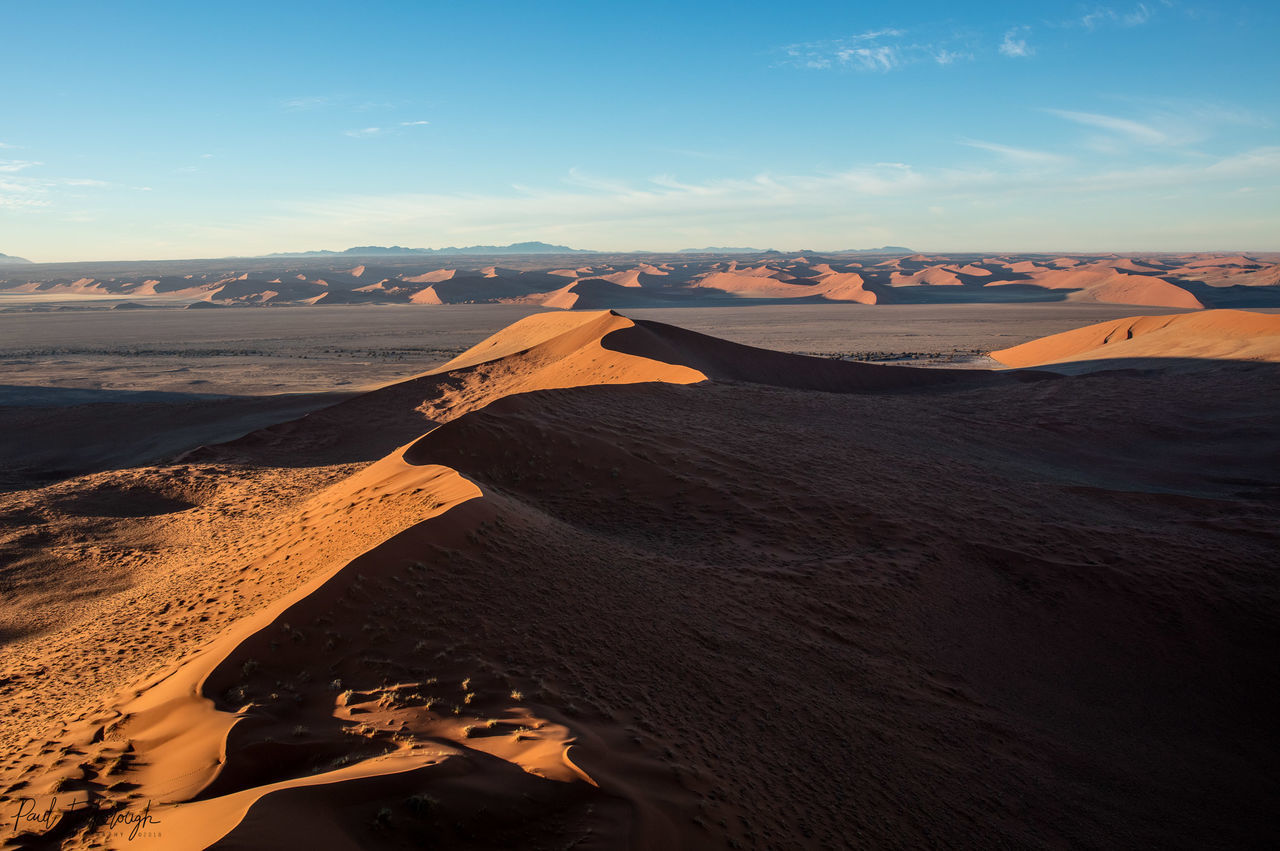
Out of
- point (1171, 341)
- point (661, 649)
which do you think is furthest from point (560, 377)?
point (1171, 341)

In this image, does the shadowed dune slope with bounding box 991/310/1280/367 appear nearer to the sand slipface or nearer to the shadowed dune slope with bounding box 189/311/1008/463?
the shadowed dune slope with bounding box 189/311/1008/463

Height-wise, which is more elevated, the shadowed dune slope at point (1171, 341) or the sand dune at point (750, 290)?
the sand dune at point (750, 290)

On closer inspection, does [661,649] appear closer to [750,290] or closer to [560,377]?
[560,377]

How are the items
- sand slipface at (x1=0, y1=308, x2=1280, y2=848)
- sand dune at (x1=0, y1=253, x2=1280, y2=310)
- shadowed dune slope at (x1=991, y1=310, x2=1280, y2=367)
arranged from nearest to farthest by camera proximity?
sand slipface at (x1=0, y1=308, x2=1280, y2=848)
shadowed dune slope at (x1=991, y1=310, x2=1280, y2=367)
sand dune at (x1=0, y1=253, x2=1280, y2=310)

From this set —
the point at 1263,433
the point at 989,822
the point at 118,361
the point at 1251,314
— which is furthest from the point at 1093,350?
the point at 118,361
